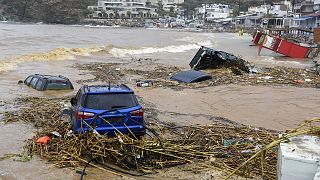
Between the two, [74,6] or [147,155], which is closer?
[147,155]

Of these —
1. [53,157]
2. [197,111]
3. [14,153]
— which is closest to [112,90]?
[53,157]

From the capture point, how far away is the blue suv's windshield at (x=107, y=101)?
9430mm

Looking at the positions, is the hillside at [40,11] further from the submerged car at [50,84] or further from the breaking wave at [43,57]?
the submerged car at [50,84]

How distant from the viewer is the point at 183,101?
17.8 metres

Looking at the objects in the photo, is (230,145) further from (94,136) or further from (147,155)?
(94,136)

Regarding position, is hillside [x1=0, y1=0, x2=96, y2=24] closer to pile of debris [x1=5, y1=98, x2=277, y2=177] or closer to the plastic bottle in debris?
the plastic bottle in debris

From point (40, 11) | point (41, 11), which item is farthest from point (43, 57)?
point (40, 11)

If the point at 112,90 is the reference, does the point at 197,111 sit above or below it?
below

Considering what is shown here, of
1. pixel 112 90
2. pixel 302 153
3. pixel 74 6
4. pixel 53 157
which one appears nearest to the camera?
pixel 302 153

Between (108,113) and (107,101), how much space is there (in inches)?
13.3

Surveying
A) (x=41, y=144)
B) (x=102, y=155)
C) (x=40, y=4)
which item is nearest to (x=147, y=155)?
(x=102, y=155)

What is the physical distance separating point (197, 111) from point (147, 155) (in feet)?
24.6

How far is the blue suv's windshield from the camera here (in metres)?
9.43

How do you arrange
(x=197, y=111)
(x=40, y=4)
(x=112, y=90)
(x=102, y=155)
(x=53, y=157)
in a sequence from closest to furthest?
(x=102, y=155), (x=53, y=157), (x=112, y=90), (x=197, y=111), (x=40, y=4)
